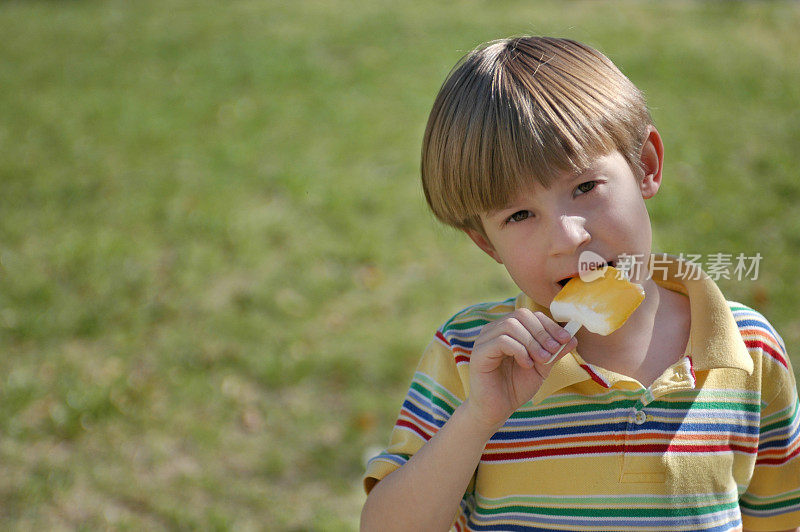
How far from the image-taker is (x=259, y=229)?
4707mm

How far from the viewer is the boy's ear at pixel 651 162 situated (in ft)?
5.19

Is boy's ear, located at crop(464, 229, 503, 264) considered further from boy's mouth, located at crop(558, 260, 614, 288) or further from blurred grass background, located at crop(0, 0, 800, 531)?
blurred grass background, located at crop(0, 0, 800, 531)

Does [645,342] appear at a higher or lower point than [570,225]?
lower

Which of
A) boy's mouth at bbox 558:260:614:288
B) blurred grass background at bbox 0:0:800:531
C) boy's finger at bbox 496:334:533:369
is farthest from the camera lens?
blurred grass background at bbox 0:0:800:531

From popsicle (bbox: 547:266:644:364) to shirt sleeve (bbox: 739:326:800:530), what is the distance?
31 centimetres

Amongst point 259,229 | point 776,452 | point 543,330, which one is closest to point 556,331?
point 543,330

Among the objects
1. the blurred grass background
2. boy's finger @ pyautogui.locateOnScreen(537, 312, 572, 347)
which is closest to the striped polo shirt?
boy's finger @ pyautogui.locateOnScreen(537, 312, 572, 347)

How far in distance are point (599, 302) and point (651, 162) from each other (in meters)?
0.37

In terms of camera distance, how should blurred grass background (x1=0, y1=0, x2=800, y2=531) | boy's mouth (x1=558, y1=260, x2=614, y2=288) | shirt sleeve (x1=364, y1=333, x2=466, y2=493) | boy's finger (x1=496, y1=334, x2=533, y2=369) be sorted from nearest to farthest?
boy's finger (x1=496, y1=334, x2=533, y2=369) → boy's mouth (x1=558, y1=260, x2=614, y2=288) → shirt sleeve (x1=364, y1=333, x2=466, y2=493) → blurred grass background (x1=0, y1=0, x2=800, y2=531)

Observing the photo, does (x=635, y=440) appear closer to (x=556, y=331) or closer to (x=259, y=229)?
(x=556, y=331)

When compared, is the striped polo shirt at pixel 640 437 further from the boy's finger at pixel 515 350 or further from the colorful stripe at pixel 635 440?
the boy's finger at pixel 515 350

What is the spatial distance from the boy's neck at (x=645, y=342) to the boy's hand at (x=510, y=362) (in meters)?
0.18

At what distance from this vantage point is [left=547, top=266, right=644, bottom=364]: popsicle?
1.42 m

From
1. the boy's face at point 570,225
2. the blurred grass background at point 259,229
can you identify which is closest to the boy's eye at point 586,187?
the boy's face at point 570,225
